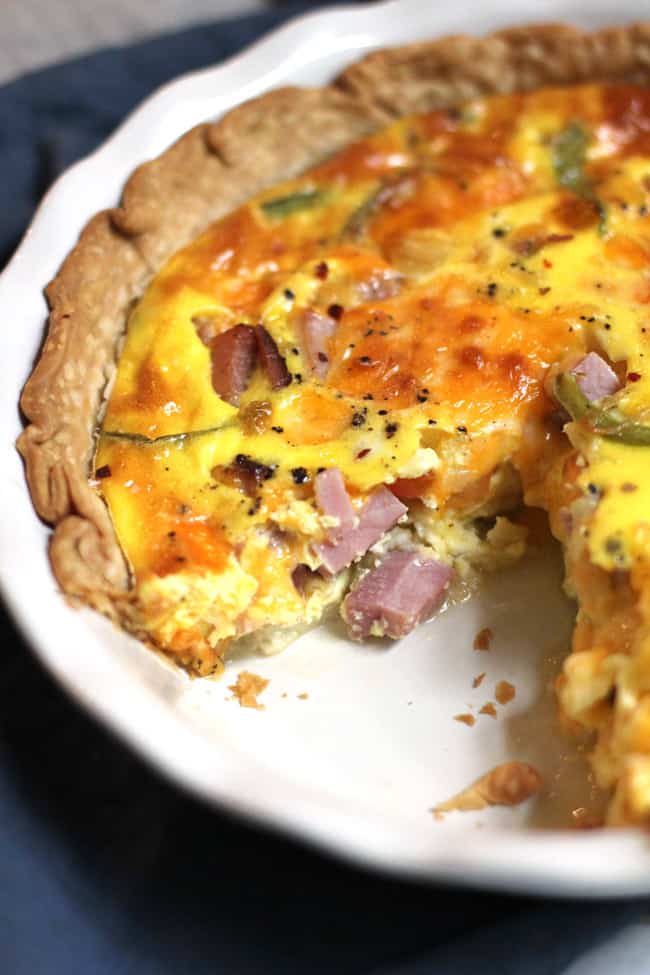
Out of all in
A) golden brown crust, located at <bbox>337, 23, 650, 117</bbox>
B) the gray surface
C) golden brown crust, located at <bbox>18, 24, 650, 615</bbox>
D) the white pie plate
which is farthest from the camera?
the gray surface

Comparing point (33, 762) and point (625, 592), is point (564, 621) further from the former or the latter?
point (33, 762)

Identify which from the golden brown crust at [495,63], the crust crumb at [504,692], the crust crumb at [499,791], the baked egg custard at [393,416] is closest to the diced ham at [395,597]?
the baked egg custard at [393,416]

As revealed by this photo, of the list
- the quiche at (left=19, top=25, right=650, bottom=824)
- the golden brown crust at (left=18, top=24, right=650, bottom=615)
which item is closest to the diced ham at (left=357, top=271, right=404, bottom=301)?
the quiche at (left=19, top=25, right=650, bottom=824)

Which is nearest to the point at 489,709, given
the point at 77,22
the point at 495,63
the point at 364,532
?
the point at 364,532

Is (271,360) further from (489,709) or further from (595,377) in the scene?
(489,709)

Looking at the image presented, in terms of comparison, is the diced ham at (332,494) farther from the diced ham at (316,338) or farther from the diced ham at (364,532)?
the diced ham at (316,338)

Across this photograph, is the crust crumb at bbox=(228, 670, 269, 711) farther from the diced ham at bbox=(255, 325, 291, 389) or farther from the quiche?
the diced ham at bbox=(255, 325, 291, 389)
